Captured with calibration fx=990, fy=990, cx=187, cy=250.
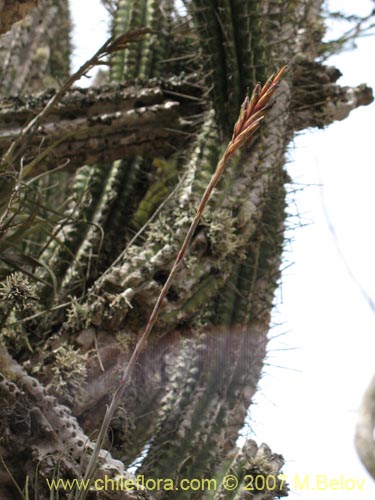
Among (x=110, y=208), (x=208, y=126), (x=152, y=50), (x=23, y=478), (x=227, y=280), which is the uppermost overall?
(x=152, y=50)

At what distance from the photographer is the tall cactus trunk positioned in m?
2.37

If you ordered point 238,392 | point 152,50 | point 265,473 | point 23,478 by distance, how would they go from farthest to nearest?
point 152,50 → point 238,392 → point 265,473 → point 23,478

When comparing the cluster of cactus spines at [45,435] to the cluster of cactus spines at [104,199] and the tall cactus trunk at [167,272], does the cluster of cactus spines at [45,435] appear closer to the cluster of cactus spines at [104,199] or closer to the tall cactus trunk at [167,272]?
the tall cactus trunk at [167,272]

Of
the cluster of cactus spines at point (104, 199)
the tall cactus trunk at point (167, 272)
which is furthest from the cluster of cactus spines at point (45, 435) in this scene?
the cluster of cactus spines at point (104, 199)

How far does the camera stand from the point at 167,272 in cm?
279

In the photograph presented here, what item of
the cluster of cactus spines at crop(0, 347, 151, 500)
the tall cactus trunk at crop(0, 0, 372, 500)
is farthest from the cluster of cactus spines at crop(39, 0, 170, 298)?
the cluster of cactus spines at crop(0, 347, 151, 500)

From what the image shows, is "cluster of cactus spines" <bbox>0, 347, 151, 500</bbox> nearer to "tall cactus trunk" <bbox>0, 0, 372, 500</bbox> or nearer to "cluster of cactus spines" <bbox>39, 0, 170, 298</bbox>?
"tall cactus trunk" <bbox>0, 0, 372, 500</bbox>

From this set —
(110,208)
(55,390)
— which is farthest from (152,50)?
(55,390)

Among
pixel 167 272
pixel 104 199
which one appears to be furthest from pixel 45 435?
pixel 104 199

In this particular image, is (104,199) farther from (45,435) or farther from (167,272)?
(45,435)

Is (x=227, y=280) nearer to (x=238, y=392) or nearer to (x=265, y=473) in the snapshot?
(x=238, y=392)

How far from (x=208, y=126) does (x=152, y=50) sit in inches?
31.7

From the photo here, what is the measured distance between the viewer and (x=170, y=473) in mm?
2590

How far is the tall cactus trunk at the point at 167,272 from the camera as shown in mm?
2369
